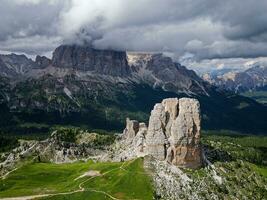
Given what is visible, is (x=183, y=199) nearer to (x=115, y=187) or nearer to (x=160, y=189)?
(x=160, y=189)

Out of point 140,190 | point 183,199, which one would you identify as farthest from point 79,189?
point 183,199

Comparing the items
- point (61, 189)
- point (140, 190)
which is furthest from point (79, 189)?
point (140, 190)

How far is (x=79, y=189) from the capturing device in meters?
195

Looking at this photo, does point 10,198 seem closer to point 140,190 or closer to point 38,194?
point 38,194

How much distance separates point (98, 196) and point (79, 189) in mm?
10775

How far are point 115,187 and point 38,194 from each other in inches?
1212

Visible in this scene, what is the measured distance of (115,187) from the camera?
196 m

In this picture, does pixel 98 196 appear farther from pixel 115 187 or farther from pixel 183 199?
pixel 183 199

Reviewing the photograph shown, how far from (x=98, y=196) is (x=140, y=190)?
17.8m

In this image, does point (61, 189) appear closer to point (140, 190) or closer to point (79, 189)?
point (79, 189)

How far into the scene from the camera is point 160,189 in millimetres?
198375

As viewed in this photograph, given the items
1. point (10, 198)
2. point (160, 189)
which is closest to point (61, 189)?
point (10, 198)

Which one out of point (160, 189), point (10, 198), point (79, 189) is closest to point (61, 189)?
point (79, 189)

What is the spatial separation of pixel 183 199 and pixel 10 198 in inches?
2730
